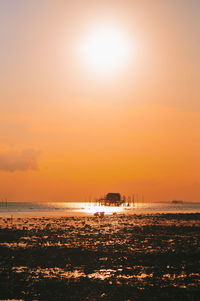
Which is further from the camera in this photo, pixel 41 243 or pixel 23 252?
pixel 41 243

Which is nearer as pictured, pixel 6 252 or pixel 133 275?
pixel 133 275

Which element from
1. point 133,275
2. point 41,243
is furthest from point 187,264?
point 41,243

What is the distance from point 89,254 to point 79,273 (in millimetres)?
7324

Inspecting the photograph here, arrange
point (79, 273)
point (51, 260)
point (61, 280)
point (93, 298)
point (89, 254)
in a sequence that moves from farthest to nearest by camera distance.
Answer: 1. point (89, 254)
2. point (51, 260)
3. point (79, 273)
4. point (61, 280)
5. point (93, 298)

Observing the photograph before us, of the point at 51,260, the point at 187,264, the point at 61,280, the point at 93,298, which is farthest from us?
the point at 51,260

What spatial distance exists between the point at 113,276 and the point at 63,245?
1478cm

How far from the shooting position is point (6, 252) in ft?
100

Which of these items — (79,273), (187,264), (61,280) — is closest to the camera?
(61,280)

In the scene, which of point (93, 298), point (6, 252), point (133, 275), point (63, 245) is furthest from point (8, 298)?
point (63, 245)

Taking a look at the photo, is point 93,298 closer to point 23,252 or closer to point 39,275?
point 39,275

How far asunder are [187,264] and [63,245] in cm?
1362

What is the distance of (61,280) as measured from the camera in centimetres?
2012

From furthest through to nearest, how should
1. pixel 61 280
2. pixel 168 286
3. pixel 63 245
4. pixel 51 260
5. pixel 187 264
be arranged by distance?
pixel 63 245 → pixel 51 260 → pixel 187 264 → pixel 61 280 → pixel 168 286

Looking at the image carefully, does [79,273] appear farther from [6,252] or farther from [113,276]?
[6,252]
